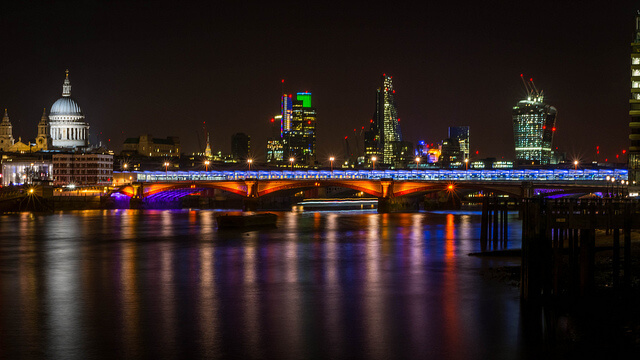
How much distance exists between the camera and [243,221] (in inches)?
3634

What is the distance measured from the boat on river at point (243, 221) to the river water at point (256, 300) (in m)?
15.7

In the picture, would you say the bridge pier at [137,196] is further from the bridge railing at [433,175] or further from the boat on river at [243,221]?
the boat on river at [243,221]

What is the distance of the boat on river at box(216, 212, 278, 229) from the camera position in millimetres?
91125

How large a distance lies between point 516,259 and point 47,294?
29.6 m

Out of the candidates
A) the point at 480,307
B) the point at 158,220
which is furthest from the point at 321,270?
the point at 158,220

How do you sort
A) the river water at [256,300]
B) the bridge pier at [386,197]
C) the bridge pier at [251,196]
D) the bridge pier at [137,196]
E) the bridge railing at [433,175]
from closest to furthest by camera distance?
the river water at [256,300], the bridge railing at [433,175], the bridge pier at [386,197], the bridge pier at [251,196], the bridge pier at [137,196]

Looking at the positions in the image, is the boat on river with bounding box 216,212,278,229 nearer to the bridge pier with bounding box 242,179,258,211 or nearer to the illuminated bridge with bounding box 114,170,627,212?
the illuminated bridge with bounding box 114,170,627,212

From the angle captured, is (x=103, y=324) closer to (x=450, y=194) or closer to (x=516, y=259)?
(x=516, y=259)

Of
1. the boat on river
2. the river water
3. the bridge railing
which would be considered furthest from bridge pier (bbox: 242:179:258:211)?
the river water

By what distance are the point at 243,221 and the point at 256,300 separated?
173ft

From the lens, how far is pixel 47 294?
139ft

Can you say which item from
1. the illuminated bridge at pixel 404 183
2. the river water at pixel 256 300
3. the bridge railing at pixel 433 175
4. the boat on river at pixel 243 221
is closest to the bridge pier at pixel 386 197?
the illuminated bridge at pixel 404 183

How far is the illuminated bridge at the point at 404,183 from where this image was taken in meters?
112

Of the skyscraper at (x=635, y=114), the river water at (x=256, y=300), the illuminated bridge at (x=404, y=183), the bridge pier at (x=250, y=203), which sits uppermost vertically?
the skyscraper at (x=635, y=114)
